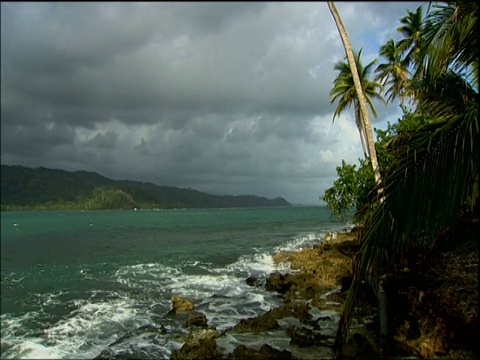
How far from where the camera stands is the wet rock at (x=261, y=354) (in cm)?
920

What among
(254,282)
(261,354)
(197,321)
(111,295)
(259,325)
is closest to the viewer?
(261,354)

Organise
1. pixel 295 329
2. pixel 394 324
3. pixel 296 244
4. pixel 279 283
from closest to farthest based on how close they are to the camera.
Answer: pixel 394 324 → pixel 295 329 → pixel 279 283 → pixel 296 244

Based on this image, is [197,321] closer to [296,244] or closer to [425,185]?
[425,185]

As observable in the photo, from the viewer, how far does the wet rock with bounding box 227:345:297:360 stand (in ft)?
30.2

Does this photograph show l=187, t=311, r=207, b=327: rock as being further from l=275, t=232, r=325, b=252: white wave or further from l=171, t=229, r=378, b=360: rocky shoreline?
l=275, t=232, r=325, b=252: white wave

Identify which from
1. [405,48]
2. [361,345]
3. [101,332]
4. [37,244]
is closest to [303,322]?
[361,345]

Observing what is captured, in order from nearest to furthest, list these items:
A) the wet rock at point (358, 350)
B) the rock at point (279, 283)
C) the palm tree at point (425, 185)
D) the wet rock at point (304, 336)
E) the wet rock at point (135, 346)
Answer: the palm tree at point (425, 185) < the wet rock at point (358, 350) < the wet rock at point (304, 336) < the wet rock at point (135, 346) < the rock at point (279, 283)

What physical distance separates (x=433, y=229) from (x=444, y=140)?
93 centimetres

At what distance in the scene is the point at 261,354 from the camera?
30.8 feet

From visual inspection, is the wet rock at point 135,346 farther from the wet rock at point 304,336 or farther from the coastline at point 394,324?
the wet rock at point 304,336

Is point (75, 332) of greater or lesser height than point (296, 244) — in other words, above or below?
below

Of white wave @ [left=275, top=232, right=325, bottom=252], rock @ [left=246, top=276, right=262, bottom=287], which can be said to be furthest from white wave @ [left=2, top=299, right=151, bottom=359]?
white wave @ [left=275, top=232, right=325, bottom=252]

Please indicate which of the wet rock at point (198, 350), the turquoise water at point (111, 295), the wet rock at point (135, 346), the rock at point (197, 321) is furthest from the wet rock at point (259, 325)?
the wet rock at point (135, 346)

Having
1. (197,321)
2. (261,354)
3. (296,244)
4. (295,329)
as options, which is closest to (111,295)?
(197,321)
